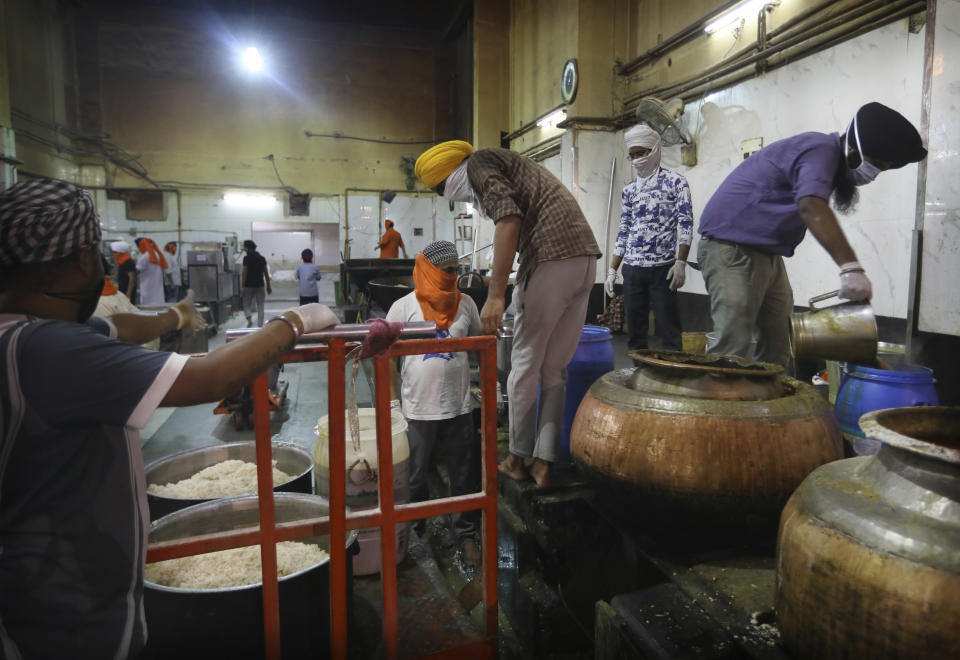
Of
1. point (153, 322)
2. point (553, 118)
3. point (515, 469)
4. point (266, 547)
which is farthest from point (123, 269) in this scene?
point (266, 547)

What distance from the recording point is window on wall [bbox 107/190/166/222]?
658 inches

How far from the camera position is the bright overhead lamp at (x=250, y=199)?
17.6 meters

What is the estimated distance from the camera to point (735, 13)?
20.9 ft

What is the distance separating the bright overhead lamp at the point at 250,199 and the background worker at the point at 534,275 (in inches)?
653

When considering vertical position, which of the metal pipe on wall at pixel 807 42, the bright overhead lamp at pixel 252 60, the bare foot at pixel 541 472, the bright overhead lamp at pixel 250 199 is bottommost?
the bare foot at pixel 541 472

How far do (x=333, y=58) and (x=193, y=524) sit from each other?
60.1ft

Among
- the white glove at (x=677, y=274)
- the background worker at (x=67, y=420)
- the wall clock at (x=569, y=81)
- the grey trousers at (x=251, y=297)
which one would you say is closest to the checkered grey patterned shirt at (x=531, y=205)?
the background worker at (x=67, y=420)

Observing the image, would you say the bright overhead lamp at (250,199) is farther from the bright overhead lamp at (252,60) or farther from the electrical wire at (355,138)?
the bright overhead lamp at (252,60)

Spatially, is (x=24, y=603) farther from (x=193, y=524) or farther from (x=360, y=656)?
(x=360, y=656)

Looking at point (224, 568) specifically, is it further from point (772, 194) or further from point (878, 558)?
point (772, 194)

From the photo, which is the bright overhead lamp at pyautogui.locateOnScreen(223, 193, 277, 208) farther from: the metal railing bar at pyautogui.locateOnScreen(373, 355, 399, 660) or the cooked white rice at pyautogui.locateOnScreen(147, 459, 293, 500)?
the metal railing bar at pyautogui.locateOnScreen(373, 355, 399, 660)

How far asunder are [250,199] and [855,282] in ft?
59.0

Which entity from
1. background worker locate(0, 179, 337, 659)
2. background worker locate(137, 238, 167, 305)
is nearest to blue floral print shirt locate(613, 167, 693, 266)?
background worker locate(0, 179, 337, 659)

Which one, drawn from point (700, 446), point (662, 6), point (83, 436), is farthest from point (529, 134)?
Result: point (83, 436)
